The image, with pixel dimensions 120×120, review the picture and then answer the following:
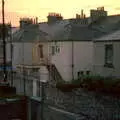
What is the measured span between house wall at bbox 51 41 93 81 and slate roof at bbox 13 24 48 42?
4495 millimetres

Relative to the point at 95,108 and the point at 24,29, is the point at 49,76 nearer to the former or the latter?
the point at 24,29

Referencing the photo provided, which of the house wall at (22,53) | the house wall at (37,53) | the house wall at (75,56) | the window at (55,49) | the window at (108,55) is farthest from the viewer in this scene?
the house wall at (22,53)

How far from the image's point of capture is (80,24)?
44.4m

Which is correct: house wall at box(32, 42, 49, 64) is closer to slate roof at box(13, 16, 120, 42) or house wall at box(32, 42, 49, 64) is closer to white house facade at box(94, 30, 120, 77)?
slate roof at box(13, 16, 120, 42)

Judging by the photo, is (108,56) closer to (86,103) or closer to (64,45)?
(64,45)

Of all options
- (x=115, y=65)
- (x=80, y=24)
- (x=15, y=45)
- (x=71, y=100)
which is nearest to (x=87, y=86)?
(x=71, y=100)

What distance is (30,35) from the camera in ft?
157

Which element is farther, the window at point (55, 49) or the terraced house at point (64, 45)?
the window at point (55, 49)

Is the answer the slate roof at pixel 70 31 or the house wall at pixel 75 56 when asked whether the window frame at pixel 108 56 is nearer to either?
the slate roof at pixel 70 31

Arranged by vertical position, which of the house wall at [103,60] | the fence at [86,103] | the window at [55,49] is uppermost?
the window at [55,49]

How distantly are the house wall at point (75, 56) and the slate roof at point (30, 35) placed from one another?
4495 millimetres

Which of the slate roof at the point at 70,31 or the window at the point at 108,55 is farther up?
the slate roof at the point at 70,31

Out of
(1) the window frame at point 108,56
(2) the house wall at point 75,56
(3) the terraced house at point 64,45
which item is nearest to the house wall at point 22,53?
(3) the terraced house at point 64,45

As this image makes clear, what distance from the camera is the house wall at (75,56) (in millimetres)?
40094
